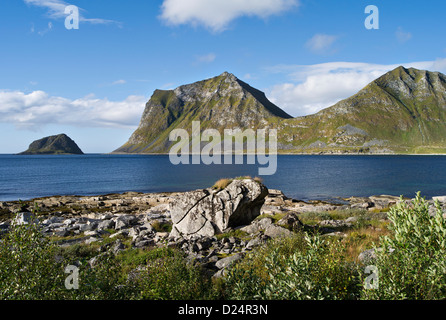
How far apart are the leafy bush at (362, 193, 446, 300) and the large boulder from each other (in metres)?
14.2

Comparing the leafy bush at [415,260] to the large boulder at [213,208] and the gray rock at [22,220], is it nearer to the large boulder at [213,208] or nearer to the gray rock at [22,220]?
the gray rock at [22,220]

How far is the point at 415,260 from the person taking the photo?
6.19 meters

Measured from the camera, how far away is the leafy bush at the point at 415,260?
5824 mm

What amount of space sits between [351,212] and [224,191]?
13745 millimetres

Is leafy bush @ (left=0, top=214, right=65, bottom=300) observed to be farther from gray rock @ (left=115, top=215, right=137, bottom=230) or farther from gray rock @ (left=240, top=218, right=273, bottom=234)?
gray rock @ (left=115, top=215, right=137, bottom=230)

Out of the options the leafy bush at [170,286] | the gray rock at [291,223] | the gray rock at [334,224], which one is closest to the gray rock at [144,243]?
the gray rock at [291,223]

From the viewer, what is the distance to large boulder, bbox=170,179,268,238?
66.6 ft

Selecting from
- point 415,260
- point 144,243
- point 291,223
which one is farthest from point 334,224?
point 415,260

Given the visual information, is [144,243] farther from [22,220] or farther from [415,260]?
[415,260]

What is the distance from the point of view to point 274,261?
7113 millimetres

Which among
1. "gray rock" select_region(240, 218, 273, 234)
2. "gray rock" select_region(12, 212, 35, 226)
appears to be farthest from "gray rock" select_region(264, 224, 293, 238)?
"gray rock" select_region(12, 212, 35, 226)

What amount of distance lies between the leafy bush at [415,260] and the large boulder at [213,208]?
14153mm
